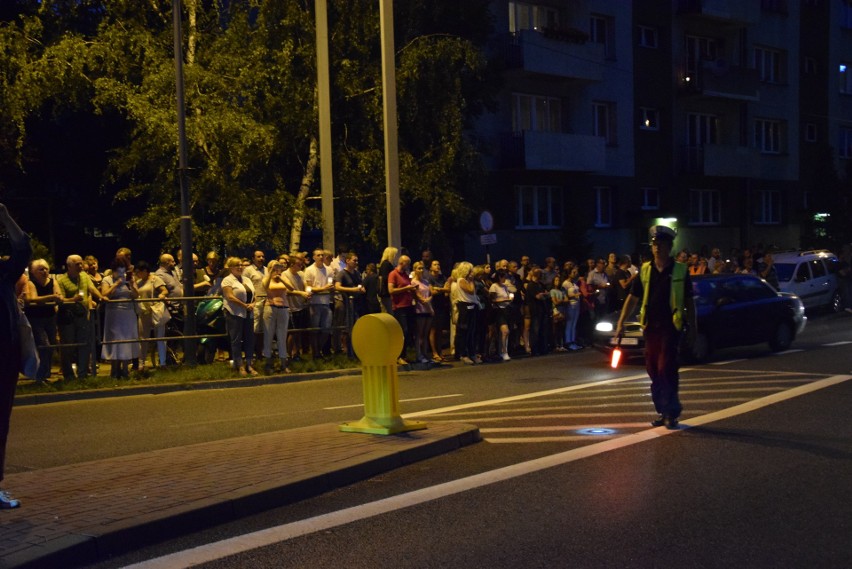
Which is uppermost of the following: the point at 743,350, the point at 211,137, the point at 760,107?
the point at 760,107

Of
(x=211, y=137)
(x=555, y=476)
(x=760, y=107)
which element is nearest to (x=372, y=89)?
(x=211, y=137)

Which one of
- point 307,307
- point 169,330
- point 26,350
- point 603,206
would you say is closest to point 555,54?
point 603,206

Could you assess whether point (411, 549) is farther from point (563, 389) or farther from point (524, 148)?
point (524, 148)

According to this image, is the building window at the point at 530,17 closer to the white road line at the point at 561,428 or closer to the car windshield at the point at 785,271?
the car windshield at the point at 785,271

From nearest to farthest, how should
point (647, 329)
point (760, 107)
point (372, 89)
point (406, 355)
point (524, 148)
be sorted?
point (647, 329)
point (406, 355)
point (372, 89)
point (524, 148)
point (760, 107)

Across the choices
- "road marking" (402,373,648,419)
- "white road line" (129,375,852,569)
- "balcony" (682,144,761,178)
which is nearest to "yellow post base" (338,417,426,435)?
"white road line" (129,375,852,569)

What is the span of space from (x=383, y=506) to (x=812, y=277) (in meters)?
24.0

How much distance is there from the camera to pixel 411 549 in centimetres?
612

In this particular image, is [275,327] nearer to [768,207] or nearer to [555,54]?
[555,54]

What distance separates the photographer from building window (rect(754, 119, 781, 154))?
143 ft

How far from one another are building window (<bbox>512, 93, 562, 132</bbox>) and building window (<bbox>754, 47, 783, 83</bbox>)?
12.9m

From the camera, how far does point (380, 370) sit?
956cm

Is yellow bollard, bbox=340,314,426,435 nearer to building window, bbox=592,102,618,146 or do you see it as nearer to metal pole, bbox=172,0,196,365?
metal pole, bbox=172,0,196,365

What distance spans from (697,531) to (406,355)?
12521mm
